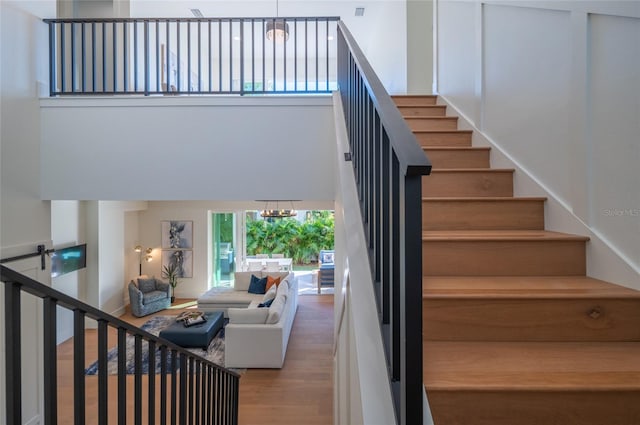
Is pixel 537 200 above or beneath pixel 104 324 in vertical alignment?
above

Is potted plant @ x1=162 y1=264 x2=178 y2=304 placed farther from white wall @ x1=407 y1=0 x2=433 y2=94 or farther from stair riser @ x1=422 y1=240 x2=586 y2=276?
stair riser @ x1=422 y1=240 x2=586 y2=276

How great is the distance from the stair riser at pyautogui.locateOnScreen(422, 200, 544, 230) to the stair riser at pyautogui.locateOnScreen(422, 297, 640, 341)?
0.71 meters

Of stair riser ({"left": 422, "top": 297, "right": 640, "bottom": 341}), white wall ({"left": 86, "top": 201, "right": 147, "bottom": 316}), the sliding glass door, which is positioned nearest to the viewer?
stair riser ({"left": 422, "top": 297, "right": 640, "bottom": 341})

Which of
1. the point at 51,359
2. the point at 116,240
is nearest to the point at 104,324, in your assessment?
the point at 51,359

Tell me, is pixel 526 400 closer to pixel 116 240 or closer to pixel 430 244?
pixel 430 244

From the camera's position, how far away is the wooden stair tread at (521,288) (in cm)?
130

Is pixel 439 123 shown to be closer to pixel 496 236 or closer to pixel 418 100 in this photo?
pixel 418 100

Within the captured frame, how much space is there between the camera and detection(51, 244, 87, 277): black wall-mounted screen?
17.9 ft

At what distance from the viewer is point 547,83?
195 centimetres

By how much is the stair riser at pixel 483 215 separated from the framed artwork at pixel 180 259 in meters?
7.78

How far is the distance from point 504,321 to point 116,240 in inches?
307

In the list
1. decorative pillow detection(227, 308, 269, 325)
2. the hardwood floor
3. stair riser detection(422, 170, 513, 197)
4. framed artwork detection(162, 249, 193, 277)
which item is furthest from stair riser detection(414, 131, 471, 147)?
framed artwork detection(162, 249, 193, 277)

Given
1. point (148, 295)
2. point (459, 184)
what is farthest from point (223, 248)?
point (459, 184)

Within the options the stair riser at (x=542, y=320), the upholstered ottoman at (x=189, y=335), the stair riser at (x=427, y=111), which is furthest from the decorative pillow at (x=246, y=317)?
the stair riser at (x=542, y=320)
